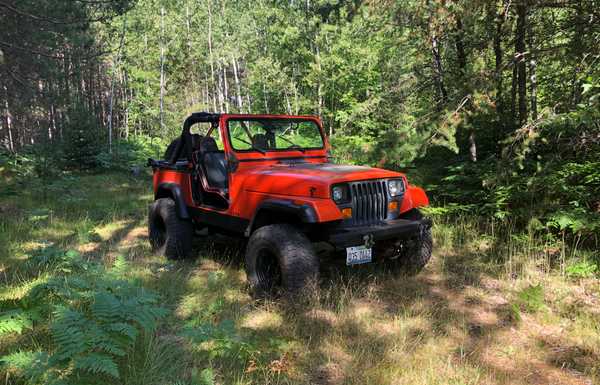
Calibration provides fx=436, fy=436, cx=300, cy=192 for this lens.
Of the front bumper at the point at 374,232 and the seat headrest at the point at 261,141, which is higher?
the seat headrest at the point at 261,141

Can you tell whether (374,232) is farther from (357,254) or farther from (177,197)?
(177,197)

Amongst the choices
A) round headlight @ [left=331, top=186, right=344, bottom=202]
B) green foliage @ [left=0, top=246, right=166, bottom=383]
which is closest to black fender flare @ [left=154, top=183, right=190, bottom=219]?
green foliage @ [left=0, top=246, right=166, bottom=383]

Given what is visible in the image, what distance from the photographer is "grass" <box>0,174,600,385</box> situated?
286cm

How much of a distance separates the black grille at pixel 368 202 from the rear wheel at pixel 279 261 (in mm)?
557

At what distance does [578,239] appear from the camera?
4969 mm

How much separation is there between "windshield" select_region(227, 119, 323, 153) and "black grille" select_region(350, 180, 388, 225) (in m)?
1.49

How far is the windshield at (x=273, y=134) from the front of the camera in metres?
5.04

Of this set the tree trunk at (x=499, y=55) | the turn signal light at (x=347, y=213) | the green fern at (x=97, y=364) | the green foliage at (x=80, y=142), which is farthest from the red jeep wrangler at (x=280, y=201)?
the green foliage at (x=80, y=142)

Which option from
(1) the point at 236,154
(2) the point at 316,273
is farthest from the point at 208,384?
(1) the point at 236,154

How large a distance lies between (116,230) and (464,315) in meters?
5.46

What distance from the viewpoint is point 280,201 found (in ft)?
13.2

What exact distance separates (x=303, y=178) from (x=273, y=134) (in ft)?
4.84

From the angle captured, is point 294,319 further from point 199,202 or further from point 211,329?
point 199,202

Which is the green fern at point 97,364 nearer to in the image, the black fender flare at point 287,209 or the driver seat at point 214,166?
the black fender flare at point 287,209
